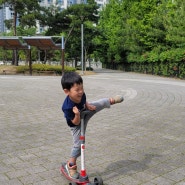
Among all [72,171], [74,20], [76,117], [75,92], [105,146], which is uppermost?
[74,20]

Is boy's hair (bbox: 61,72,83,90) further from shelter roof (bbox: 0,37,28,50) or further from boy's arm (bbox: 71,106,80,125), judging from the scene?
shelter roof (bbox: 0,37,28,50)

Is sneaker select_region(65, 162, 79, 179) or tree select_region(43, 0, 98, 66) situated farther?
tree select_region(43, 0, 98, 66)

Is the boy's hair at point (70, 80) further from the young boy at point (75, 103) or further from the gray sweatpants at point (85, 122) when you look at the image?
the gray sweatpants at point (85, 122)

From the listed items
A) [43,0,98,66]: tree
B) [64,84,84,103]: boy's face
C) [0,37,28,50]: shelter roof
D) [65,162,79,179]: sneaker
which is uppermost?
[43,0,98,66]: tree

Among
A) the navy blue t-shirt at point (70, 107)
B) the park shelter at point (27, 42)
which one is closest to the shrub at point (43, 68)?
the park shelter at point (27, 42)

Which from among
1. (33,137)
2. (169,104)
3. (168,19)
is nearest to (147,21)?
(168,19)

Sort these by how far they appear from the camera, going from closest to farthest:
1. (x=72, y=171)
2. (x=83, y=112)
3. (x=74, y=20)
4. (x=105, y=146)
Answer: (x=83, y=112), (x=72, y=171), (x=105, y=146), (x=74, y=20)

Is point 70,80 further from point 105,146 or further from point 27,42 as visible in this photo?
point 27,42

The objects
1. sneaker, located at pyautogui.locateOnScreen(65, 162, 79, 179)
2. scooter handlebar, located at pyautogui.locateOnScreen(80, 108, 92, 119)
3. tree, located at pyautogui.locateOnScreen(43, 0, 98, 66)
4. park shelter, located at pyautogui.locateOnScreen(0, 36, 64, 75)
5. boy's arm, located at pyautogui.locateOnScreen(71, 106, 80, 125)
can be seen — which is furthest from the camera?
tree, located at pyautogui.locateOnScreen(43, 0, 98, 66)

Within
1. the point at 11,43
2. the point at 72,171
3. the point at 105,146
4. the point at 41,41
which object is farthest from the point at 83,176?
the point at 11,43

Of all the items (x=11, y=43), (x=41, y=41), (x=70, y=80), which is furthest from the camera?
(x=11, y=43)

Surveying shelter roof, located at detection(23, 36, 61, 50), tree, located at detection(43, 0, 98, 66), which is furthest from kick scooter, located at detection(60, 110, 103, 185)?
tree, located at detection(43, 0, 98, 66)

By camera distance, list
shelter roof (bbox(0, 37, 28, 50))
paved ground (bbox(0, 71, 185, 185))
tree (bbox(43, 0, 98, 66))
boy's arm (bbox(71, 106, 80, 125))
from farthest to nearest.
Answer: tree (bbox(43, 0, 98, 66))
shelter roof (bbox(0, 37, 28, 50))
paved ground (bbox(0, 71, 185, 185))
boy's arm (bbox(71, 106, 80, 125))

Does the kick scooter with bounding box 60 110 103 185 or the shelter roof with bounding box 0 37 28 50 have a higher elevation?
the shelter roof with bounding box 0 37 28 50
